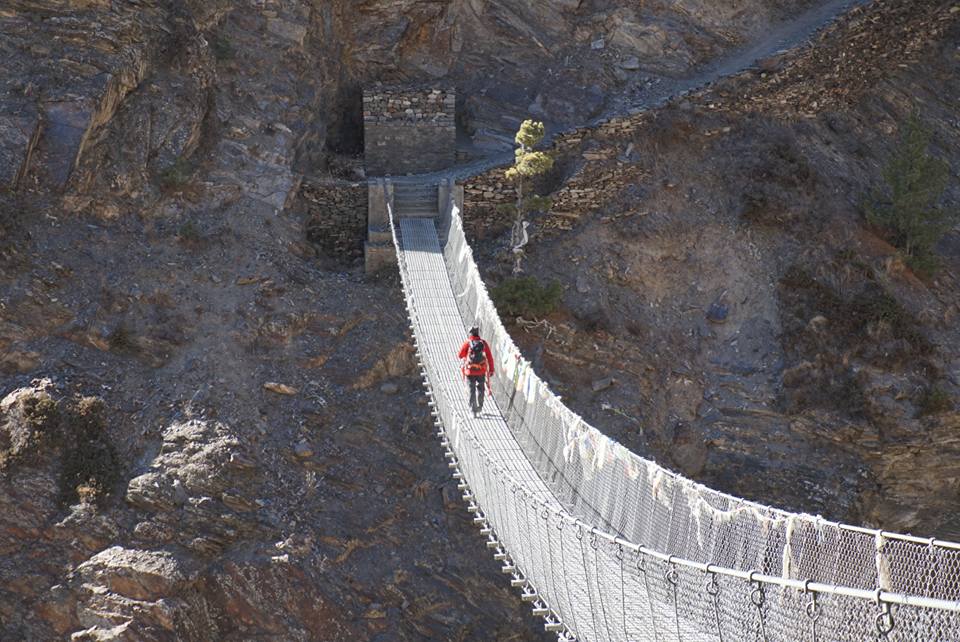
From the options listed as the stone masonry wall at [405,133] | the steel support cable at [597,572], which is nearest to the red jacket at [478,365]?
the steel support cable at [597,572]

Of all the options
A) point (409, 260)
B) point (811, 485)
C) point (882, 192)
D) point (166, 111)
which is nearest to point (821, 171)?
point (882, 192)

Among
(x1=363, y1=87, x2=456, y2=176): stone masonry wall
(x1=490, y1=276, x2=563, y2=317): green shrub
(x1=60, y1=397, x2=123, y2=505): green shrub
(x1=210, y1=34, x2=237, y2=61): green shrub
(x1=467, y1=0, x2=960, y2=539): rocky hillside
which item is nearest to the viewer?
(x1=60, y1=397, x2=123, y2=505): green shrub

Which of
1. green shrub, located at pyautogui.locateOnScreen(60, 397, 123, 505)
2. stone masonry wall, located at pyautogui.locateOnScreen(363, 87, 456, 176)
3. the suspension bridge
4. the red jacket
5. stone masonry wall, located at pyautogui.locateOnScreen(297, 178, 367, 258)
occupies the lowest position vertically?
green shrub, located at pyautogui.locateOnScreen(60, 397, 123, 505)

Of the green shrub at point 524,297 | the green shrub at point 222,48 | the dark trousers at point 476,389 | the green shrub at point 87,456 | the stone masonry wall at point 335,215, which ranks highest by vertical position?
the green shrub at point 222,48

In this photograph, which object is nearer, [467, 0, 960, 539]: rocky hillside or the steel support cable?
the steel support cable

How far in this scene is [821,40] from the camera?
2120 cm

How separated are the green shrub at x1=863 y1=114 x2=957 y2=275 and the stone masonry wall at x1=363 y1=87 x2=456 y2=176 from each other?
601 cm

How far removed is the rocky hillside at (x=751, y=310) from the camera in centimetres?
1836

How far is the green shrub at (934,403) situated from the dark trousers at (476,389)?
7.34 meters

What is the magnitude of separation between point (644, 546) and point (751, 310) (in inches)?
357

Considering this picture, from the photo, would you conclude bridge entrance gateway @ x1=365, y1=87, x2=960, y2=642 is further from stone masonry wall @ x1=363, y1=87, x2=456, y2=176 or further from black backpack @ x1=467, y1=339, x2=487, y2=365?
stone masonry wall @ x1=363, y1=87, x2=456, y2=176

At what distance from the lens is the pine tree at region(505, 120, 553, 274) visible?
17.8m

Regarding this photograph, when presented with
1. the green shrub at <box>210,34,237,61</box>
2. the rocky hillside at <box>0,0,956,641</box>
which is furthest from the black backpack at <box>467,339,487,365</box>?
the green shrub at <box>210,34,237,61</box>

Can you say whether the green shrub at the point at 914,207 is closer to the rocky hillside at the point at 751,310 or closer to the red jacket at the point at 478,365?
the rocky hillside at the point at 751,310
